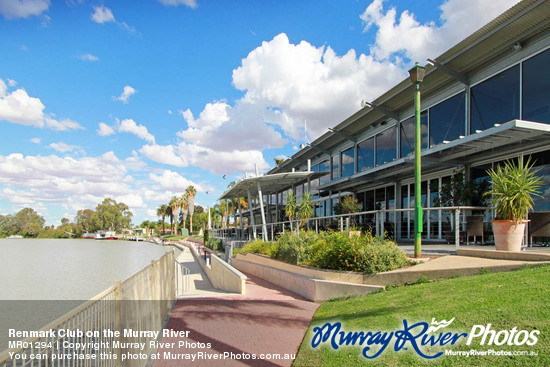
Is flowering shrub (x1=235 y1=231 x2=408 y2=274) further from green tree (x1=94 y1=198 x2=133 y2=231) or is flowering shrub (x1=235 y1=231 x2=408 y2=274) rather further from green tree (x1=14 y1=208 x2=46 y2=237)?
green tree (x1=14 y1=208 x2=46 y2=237)

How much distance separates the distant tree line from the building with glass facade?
152477 mm

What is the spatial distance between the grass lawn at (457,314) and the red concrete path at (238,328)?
46 cm

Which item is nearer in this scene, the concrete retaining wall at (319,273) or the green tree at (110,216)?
the concrete retaining wall at (319,273)

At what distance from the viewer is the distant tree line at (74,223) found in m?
154

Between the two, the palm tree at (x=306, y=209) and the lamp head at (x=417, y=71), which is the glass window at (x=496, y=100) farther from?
the palm tree at (x=306, y=209)

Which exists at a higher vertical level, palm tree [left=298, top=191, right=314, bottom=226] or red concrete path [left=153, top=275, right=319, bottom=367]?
palm tree [left=298, top=191, right=314, bottom=226]

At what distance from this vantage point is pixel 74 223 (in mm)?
160500

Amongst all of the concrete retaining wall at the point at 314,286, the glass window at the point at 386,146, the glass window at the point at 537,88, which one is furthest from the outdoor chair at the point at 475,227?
the glass window at the point at 386,146

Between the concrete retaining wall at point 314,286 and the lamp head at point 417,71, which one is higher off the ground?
the lamp head at point 417,71

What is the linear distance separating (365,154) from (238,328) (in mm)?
15564

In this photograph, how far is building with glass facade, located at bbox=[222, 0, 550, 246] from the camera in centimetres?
1048

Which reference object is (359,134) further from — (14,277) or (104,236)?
(104,236)

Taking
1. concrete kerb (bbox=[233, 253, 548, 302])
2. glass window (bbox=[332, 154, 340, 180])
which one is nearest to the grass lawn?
concrete kerb (bbox=[233, 253, 548, 302])

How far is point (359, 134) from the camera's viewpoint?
20969 millimetres
